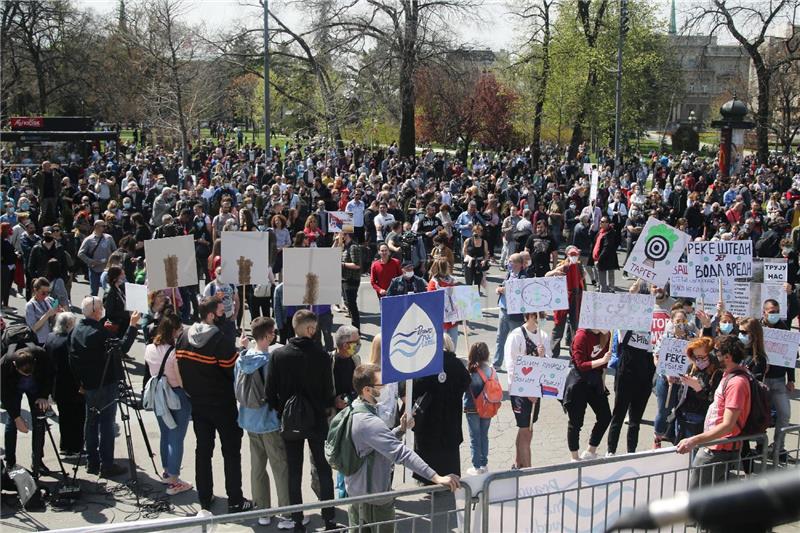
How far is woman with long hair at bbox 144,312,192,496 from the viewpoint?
785 cm

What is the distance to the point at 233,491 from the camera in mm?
7574

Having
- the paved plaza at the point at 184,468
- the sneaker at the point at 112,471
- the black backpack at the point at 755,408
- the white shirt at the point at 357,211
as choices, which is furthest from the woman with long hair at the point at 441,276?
the white shirt at the point at 357,211

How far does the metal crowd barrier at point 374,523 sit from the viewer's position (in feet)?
15.2

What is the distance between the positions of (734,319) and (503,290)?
284 centimetres

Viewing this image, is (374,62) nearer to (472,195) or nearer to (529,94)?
(529,94)

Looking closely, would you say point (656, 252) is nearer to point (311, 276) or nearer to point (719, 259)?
point (719, 259)

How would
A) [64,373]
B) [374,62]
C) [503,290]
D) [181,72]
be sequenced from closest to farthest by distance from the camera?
1. [64,373]
2. [503,290]
3. [181,72]
4. [374,62]

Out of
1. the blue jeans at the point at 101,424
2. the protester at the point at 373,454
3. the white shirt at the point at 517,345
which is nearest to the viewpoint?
the protester at the point at 373,454

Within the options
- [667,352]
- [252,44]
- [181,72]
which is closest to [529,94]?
[252,44]

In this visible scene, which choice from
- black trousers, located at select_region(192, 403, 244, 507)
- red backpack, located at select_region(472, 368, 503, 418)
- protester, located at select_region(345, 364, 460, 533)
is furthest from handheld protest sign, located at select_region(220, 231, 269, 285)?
protester, located at select_region(345, 364, 460, 533)

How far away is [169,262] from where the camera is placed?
10.4 m

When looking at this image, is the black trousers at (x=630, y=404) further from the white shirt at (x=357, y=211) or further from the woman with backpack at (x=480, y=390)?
the white shirt at (x=357, y=211)

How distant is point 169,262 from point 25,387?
292 cm

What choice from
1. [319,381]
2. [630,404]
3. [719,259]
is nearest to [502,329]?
[719,259]
